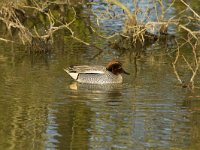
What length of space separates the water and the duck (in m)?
0.26

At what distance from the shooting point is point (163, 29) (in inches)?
1027

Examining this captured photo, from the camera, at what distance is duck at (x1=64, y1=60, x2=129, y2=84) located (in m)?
19.9

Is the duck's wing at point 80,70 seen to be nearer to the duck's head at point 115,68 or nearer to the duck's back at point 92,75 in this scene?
the duck's back at point 92,75

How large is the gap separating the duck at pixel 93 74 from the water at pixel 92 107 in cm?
26

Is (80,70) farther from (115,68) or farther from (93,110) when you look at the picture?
(93,110)

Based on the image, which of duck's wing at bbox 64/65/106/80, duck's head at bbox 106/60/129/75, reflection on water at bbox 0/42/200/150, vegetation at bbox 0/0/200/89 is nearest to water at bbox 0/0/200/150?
reflection on water at bbox 0/42/200/150

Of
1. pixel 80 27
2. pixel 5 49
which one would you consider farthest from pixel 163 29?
pixel 5 49

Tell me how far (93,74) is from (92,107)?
339 cm

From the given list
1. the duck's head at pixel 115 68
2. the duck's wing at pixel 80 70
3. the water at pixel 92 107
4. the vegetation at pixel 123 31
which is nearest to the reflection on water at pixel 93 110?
the water at pixel 92 107

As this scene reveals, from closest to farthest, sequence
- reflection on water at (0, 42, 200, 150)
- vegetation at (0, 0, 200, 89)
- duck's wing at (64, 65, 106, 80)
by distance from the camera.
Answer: reflection on water at (0, 42, 200, 150), duck's wing at (64, 65, 106, 80), vegetation at (0, 0, 200, 89)

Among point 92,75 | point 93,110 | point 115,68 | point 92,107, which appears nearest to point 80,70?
point 92,75

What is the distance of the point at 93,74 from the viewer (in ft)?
65.8

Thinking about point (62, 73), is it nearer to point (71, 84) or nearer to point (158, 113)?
point (71, 84)

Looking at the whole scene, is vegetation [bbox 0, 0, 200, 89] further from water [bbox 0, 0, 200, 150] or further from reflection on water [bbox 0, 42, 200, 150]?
reflection on water [bbox 0, 42, 200, 150]
